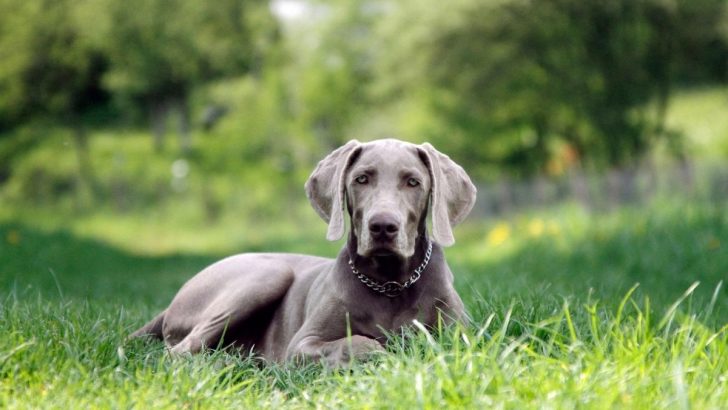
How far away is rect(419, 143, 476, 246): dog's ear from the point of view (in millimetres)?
4422

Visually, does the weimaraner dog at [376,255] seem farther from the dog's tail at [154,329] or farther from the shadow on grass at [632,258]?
the shadow on grass at [632,258]

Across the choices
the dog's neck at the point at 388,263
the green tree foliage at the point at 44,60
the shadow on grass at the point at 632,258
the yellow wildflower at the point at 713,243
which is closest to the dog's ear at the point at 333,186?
the dog's neck at the point at 388,263

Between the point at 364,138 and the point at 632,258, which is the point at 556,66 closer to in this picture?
the point at 632,258

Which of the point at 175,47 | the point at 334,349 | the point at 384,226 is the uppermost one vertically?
the point at 175,47

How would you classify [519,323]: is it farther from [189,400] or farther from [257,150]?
[257,150]

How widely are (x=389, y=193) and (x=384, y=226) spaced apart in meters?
0.22

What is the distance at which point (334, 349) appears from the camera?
14.2 ft

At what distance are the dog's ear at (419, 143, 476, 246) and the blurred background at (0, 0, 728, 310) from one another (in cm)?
635

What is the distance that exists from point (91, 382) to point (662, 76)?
13.3 meters

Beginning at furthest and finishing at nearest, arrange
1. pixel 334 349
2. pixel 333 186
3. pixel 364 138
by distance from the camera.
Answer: pixel 364 138 < pixel 333 186 < pixel 334 349

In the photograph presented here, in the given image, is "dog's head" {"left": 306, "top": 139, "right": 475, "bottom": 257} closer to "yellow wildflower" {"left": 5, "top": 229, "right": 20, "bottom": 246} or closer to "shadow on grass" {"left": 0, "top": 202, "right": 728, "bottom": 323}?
"shadow on grass" {"left": 0, "top": 202, "right": 728, "bottom": 323}

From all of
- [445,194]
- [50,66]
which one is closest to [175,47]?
[50,66]

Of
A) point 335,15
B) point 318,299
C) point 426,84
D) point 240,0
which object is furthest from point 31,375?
point 335,15

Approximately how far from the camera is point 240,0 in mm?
21188
